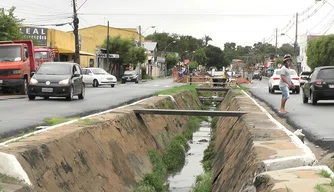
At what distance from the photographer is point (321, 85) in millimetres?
20781

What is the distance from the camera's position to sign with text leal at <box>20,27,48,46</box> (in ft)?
175

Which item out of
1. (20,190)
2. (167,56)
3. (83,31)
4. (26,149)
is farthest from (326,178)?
(167,56)

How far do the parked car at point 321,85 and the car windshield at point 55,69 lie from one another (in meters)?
9.68

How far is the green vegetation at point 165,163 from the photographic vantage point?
10578 mm

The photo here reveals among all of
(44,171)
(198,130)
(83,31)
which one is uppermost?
(83,31)

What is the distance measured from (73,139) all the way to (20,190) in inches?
122

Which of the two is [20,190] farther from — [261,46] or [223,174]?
[261,46]

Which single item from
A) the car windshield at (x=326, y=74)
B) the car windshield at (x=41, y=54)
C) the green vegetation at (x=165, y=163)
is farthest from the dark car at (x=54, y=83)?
the car windshield at (x=41, y=54)

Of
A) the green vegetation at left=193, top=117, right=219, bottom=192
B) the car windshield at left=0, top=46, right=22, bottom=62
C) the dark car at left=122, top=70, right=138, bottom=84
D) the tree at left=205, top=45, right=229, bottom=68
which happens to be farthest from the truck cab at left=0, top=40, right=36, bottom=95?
the tree at left=205, top=45, right=229, bottom=68

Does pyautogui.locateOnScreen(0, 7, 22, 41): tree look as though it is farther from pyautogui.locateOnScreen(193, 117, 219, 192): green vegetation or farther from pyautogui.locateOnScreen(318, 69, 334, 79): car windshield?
pyautogui.locateOnScreen(193, 117, 219, 192): green vegetation

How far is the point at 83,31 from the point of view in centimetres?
8031

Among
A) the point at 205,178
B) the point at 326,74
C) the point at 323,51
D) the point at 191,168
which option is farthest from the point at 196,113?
the point at 323,51

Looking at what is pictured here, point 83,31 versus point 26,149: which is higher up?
point 83,31

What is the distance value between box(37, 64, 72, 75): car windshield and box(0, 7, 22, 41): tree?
19.4m
